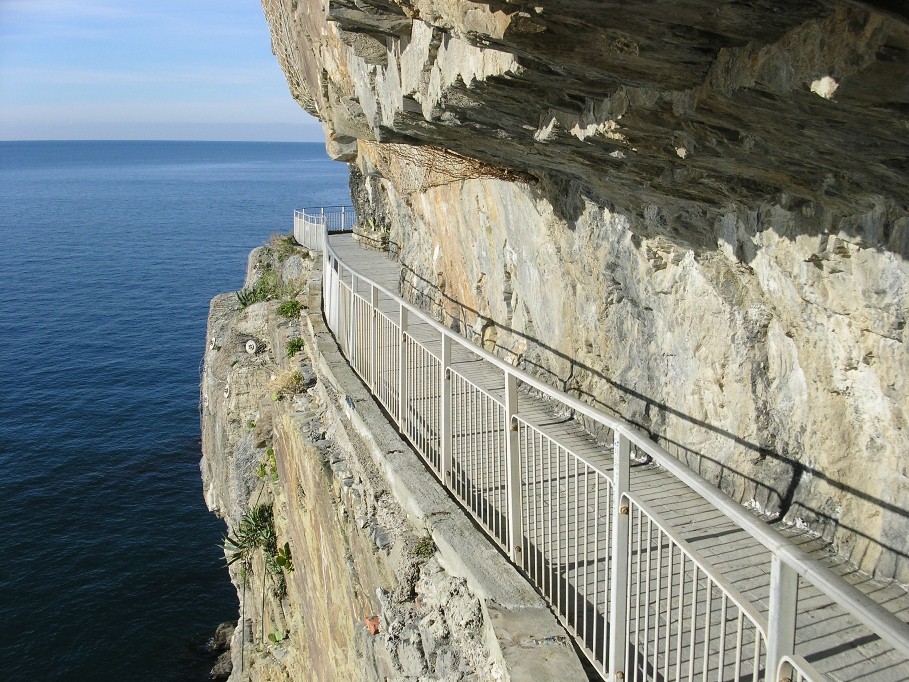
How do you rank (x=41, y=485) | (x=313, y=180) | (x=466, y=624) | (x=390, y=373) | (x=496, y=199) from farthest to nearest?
(x=313, y=180), (x=41, y=485), (x=496, y=199), (x=390, y=373), (x=466, y=624)

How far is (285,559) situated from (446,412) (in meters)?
5.66

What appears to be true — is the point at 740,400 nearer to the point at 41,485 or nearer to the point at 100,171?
the point at 41,485

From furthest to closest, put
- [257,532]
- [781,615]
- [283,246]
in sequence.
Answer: [283,246], [257,532], [781,615]

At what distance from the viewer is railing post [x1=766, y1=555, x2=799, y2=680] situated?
2.26 m

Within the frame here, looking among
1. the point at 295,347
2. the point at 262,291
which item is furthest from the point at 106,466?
the point at 295,347

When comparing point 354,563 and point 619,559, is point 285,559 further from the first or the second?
point 619,559

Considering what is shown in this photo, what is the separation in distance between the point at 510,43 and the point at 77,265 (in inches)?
2284

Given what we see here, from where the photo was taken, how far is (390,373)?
7129 mm

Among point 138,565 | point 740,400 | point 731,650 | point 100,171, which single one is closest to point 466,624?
point 731,650

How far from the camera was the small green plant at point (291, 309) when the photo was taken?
14.9 meters

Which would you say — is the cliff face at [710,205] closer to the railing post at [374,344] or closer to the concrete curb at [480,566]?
the railing post at [374,344]

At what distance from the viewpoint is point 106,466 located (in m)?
27.4

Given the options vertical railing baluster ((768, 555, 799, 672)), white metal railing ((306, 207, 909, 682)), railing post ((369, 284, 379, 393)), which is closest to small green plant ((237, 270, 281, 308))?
white metal railing ((306, 207, 909, 682))

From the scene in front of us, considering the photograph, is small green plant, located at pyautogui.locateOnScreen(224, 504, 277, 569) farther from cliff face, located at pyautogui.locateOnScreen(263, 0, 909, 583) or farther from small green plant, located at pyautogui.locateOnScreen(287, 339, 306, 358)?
cliff face, located at pyautogui.locateOnScreen(263, 0, 909, 583)
